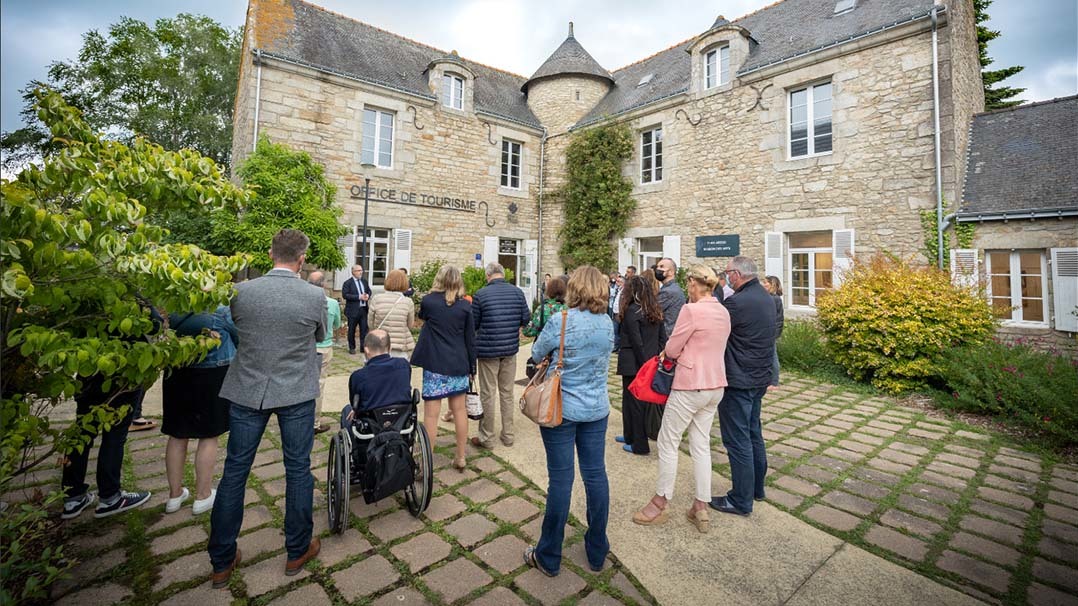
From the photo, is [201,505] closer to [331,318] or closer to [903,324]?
[331,318]

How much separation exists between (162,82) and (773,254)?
23.8 metres

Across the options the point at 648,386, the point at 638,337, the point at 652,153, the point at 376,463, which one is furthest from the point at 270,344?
the point at 652,153

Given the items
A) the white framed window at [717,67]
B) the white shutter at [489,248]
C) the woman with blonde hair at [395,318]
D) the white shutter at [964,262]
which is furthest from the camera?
the white shutter at [489,248]

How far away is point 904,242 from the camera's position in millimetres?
8766

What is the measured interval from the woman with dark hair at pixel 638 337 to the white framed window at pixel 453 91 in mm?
11277

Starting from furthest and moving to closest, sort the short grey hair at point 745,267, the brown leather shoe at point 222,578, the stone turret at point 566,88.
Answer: the stone turret at point 566,88, the short grey hair at point 745,267, the brown leather shoe at point 222,578

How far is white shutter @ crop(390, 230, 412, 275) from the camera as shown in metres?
12.4

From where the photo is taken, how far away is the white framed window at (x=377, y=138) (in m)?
12.2

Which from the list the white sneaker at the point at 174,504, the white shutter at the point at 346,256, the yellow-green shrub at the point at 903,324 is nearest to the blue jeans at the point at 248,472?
the white sneaker at the point at 174,504

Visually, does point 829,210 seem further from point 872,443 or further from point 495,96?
point 495,96

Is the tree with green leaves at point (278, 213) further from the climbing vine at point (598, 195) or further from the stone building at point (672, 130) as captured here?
the climbing vine at point (598, 195)

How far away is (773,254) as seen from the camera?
1029 cm

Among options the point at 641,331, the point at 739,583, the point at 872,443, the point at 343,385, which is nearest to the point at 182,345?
the point at 739,583

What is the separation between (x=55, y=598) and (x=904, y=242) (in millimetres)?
11454
